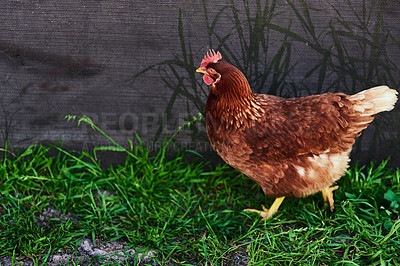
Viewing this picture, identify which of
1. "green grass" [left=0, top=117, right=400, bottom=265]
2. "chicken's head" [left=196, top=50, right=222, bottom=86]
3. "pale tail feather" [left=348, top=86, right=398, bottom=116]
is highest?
"chicken's head" [left=196, top=50, right=222, bottom=86]

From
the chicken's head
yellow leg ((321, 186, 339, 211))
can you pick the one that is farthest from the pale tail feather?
the chicken's head

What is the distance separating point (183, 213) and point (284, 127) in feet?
3.06

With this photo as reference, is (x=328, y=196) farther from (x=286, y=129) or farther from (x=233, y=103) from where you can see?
(x=233, y=103)

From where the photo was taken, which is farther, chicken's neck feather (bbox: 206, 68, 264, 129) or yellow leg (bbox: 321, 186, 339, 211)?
yellow leg (bbox: 321, 186, 339, 211)

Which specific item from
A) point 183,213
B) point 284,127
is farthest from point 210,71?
point 183,213

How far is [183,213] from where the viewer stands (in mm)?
2611

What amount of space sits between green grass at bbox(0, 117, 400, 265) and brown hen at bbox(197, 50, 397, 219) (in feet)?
1.11

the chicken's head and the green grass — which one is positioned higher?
the chicken's head

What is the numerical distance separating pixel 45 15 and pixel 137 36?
25.3 inches

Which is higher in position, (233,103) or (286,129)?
(233,103)

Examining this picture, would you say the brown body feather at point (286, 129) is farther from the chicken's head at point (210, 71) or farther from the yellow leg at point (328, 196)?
the yellow leg at point (328, 196)

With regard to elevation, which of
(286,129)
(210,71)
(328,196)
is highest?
(210,71)

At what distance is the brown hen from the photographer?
7.41 ft

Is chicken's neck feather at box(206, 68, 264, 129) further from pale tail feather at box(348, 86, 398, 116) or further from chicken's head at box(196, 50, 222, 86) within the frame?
pale tail feather at box(348, 86, 398, 116)
